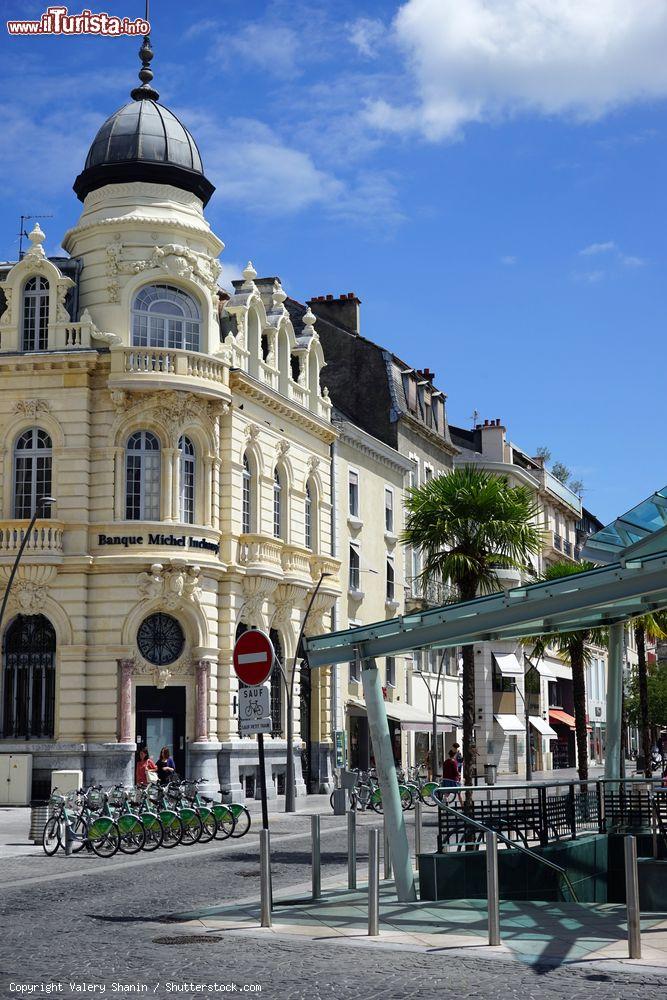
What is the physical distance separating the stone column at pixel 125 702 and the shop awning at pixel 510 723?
2884 centimetres

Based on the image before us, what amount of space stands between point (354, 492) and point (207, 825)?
78.5 feet

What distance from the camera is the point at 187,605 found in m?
36.2

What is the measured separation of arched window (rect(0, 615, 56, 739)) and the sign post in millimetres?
23401

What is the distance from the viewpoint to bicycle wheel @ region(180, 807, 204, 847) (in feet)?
83.1

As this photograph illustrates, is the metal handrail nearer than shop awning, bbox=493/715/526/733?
Yes

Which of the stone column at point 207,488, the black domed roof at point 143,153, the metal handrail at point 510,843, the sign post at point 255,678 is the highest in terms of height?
the black domed roof at point 143,153

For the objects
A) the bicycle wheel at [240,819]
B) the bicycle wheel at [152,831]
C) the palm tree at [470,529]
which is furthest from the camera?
the palm tree at [470,529]

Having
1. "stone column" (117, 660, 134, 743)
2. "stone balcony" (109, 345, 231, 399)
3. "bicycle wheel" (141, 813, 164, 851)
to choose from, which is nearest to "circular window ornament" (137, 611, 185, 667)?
"stone column" (117, 660, 134, 743)

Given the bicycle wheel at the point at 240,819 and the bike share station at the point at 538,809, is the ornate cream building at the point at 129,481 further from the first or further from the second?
the bike share station at the point at 538,809

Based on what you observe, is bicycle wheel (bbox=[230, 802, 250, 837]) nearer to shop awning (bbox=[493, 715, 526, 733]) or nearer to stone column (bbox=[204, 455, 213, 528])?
stone column (bbox=[204, 455, 213, 528])

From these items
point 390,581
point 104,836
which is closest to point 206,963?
point 104,836

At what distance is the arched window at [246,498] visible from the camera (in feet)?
129

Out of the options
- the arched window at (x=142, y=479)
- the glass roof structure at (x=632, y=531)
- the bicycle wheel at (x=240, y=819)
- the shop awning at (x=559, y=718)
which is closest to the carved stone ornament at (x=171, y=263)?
the arched window at (x=142, y=479)

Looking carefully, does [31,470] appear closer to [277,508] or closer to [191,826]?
[277,508]
